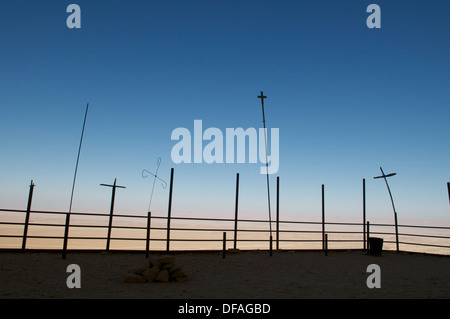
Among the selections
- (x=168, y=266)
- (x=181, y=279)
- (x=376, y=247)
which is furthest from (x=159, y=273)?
(x=376, y=247)

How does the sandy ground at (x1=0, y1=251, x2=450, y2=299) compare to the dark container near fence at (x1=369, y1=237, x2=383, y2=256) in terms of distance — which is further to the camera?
the dark container near fence at (x1=369, y1=237, x2=383, y2=256)

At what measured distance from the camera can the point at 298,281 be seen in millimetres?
7523

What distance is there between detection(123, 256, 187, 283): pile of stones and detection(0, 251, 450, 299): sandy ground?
0.20 m

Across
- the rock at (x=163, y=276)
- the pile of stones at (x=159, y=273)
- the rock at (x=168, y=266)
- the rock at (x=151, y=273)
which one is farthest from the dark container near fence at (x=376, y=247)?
the rock at (x=151, y=273)

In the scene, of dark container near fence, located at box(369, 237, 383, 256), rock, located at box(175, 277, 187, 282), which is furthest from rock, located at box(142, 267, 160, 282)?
dark container near fence, located at box(369, 237, 383, 256)

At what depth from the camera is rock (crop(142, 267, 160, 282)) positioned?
7398 millimetres

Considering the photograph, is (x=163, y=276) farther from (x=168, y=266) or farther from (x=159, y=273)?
(x=168, y=266)

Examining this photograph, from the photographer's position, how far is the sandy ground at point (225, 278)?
6062 millimetres

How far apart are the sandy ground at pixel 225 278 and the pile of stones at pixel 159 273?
0.65 ft

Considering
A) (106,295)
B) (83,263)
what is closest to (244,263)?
(83,263)

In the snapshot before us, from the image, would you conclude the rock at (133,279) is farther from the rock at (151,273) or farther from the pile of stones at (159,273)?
the rock at (151,273)

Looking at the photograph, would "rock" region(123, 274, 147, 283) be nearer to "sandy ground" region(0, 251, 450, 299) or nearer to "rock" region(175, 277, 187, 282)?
"sandy ground" region(0, 251, 450, 299)

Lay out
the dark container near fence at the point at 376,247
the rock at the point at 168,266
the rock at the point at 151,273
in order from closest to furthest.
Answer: the rock at the point at 151,273 < the rock at the point at 168,266 < the dark container near fence at the point at 376,247
